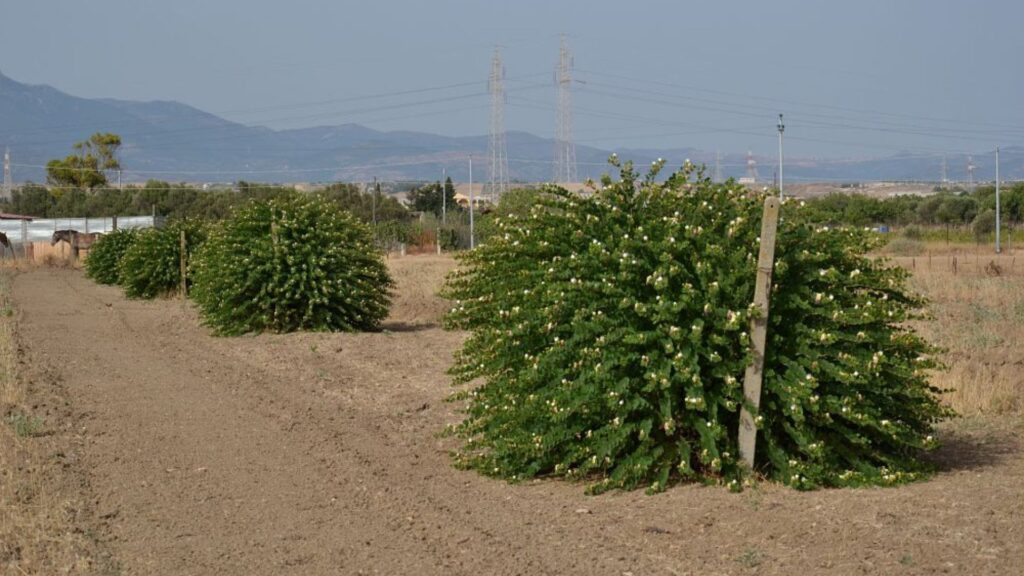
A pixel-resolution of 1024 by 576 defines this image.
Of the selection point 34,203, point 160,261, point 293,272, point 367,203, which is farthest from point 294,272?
point 34,203

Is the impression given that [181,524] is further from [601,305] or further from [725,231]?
[725,231]

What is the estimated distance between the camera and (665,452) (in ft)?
32.6

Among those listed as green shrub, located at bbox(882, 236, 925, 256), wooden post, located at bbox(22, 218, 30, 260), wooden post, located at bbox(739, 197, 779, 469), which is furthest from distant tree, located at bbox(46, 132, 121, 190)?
wooden post, located at bbox(739, 197, 779, 469)

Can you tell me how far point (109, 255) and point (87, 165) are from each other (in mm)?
70920

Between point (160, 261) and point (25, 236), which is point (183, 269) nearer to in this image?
point (160, 261)

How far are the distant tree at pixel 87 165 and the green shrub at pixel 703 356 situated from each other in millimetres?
101295

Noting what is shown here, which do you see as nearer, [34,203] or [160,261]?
[160,261]

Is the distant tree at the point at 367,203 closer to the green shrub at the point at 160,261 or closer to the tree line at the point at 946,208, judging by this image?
the tree line at the point at 946,208

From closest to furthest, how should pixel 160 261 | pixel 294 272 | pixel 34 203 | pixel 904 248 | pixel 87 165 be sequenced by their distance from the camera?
pixel 294 272
pixel 160 261
pixel 904 248
pixel 34 203
pixel 87 165

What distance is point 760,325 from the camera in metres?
9.59

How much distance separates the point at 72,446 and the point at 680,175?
19.8ft

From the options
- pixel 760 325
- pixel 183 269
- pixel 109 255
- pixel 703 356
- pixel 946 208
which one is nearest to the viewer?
pixel 760 325

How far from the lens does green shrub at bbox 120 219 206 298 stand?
36.4m

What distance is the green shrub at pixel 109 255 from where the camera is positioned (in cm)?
4547
